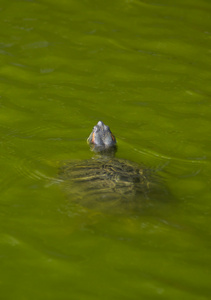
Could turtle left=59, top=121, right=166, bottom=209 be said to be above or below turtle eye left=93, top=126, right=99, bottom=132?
below

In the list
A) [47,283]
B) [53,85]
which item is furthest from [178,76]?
[47,283]

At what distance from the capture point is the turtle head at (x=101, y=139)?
214 inches

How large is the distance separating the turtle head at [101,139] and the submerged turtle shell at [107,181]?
59 centimetres

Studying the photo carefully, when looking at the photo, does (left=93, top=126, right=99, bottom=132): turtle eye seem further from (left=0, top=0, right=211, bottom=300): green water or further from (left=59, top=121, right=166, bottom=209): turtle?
(left=59, top=121, right=166, bottom=209): turtle

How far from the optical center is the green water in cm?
347

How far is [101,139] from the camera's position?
542 cm

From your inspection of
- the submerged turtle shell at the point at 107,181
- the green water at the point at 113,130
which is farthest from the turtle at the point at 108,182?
the green water at the point at 113,130

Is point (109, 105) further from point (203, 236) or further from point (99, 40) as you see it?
point (203, 236)

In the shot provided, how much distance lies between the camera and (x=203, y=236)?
12.9 ft

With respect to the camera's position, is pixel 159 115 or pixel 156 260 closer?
pixel 156 260

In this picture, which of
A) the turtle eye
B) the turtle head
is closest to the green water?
the turtle head

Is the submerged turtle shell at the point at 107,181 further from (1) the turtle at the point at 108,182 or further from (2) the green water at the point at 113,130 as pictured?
(2) the green water at the point at 113,130

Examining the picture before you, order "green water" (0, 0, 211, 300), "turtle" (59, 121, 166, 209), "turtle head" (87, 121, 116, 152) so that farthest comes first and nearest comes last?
"turtle head" (87, 121, 116, 152) → "turtle" (59, 121, 166, 209) → "green water" (0, 0, 211, 300)

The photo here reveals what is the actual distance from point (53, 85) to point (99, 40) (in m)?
1.69
